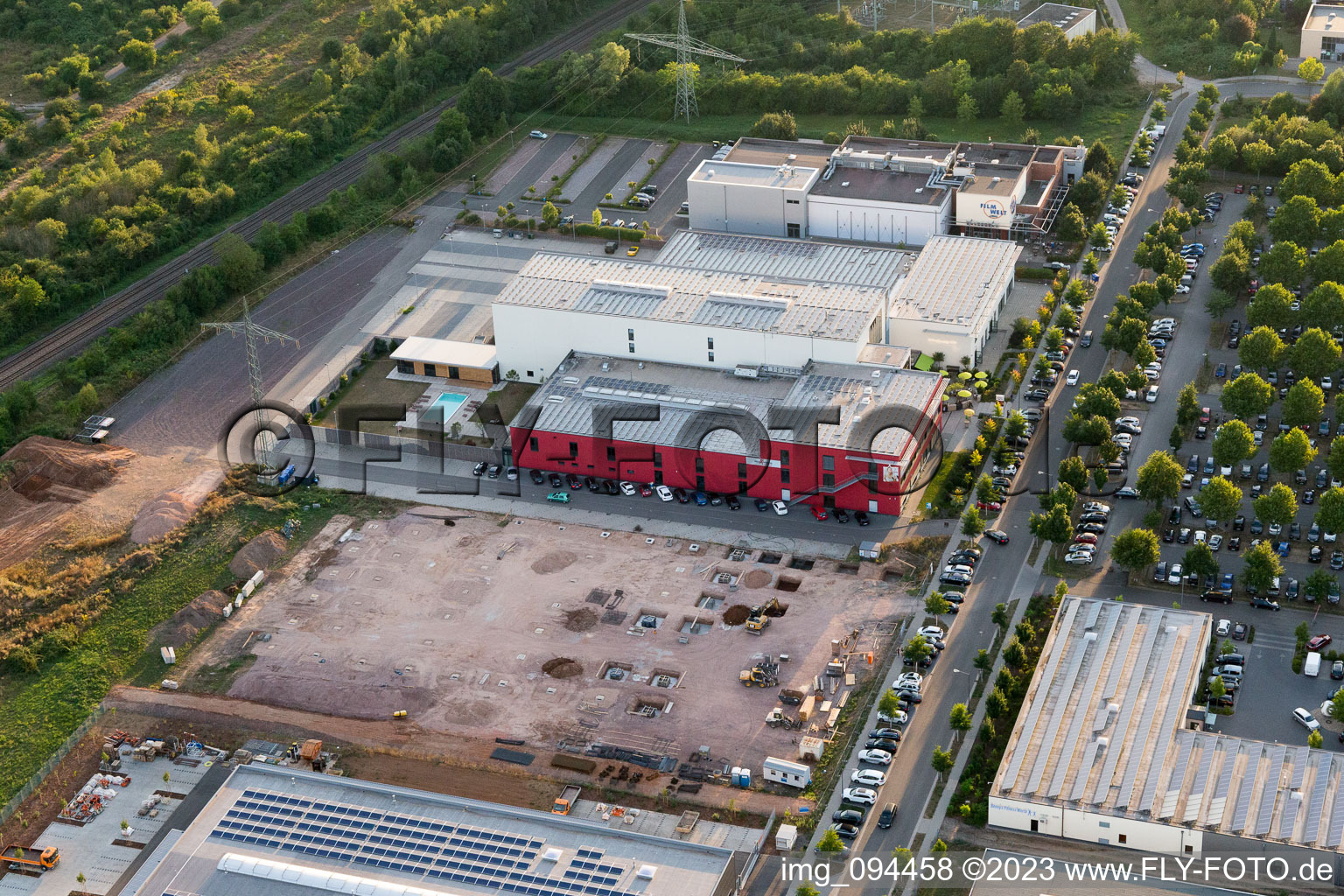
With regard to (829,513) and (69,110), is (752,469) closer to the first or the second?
(829,513)

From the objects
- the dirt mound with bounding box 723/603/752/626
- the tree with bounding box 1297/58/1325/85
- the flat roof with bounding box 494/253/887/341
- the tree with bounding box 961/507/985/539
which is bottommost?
the dirt mound with bounding box 723/603/752/626

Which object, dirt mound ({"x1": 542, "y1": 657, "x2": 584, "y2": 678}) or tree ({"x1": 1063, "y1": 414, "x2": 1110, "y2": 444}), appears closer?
dirt mound ({"x1": 542, "y1": 657, "x2": 584, "y2": 678})

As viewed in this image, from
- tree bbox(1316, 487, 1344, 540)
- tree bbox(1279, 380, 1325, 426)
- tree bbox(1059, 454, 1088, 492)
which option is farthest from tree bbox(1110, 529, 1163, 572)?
tree bbox(1279, 380, 1325, 426)

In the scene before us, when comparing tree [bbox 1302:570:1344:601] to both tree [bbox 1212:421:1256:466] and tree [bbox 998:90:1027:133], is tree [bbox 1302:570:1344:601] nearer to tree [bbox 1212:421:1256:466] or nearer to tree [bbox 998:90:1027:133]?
tree [bbox 1212:421:1256:466]

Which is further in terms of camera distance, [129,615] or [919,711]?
[129,615]

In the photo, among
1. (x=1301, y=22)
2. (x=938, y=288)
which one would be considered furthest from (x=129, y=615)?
(x=1301, y=22)

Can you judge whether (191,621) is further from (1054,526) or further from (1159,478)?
(1159,478)

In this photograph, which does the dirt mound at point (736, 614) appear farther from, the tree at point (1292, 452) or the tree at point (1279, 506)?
the tree at point (1292, 452)
